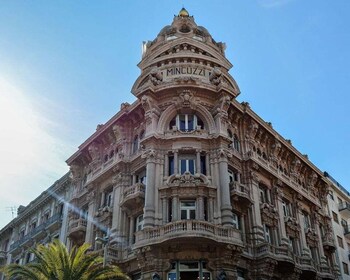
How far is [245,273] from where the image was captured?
90.4 feet

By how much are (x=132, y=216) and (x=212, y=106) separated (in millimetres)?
10152

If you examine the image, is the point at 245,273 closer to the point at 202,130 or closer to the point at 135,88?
the point at 202,130

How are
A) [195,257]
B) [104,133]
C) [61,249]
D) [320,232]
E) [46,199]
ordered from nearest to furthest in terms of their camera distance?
1. [61,249]
2. [195,257]
3. [104,133]
4. [320,232]
5. [46,199]

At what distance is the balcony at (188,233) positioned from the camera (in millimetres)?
24656

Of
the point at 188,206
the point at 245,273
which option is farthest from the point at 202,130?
the point at 245,273

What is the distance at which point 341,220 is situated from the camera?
4622cm

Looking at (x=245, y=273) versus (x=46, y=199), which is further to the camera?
(x=46, y=199)

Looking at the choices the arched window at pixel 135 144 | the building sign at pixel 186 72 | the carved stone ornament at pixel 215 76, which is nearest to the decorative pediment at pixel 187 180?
the arched window at pixel 135 144

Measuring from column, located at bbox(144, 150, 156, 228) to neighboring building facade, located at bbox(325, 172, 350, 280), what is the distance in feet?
76.6

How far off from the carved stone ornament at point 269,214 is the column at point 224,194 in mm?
5125

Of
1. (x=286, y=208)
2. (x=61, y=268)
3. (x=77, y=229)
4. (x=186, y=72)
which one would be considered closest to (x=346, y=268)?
(x=286, y=208)

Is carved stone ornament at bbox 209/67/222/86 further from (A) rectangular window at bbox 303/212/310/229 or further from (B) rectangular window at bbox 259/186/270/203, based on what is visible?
(A) rectangular window at bbox 303/212/310/229

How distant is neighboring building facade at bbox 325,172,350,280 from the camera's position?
4200 centimetres

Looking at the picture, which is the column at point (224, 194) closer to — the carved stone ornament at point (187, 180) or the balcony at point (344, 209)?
the carved stone ornament at point (187, 180)
